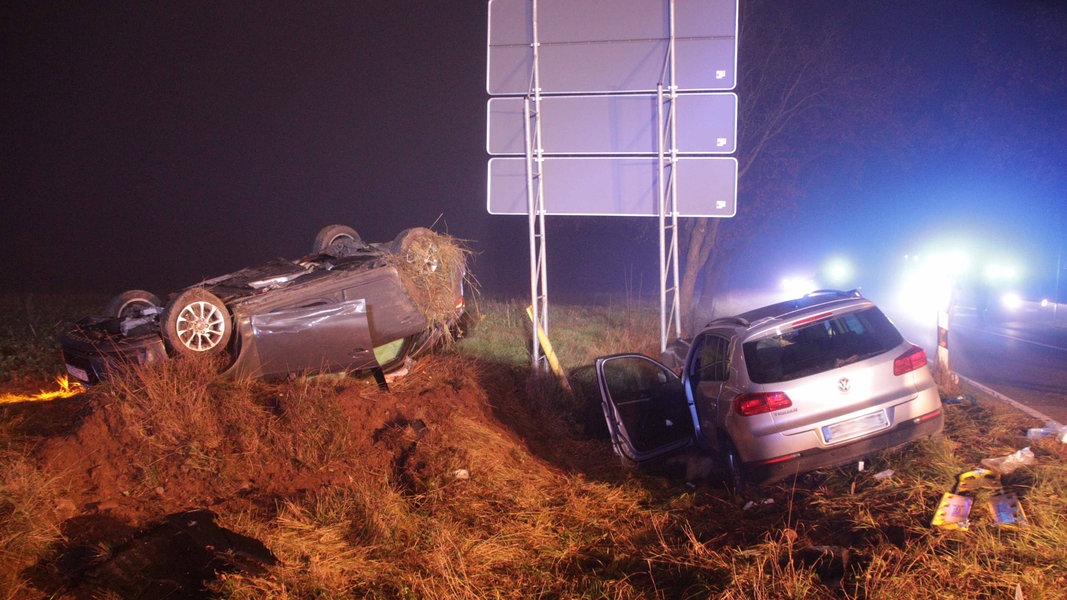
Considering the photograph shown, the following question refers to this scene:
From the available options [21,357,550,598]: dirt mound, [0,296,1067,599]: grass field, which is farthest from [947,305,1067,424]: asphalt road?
[21,357,550,598]: dirt mound

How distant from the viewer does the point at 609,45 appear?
982 centimetres

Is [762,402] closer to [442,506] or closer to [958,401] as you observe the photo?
[442,506]

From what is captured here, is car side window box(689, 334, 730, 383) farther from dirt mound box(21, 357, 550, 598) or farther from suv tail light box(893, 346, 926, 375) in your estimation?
dirt mound box(21, 357, 550, 598)

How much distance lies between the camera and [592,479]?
21.2 ft


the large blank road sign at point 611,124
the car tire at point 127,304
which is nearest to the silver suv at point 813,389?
the large blank road sign at point 611,124

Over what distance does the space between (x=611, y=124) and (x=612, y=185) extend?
0.84m

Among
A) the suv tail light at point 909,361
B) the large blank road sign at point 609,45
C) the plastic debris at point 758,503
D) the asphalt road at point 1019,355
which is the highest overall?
the large blank road sign at point 609,45

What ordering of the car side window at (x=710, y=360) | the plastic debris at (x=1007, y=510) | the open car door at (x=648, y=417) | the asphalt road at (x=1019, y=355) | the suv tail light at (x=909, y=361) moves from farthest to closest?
the asphalt road at (x=1019, y=355) → the open car door at (x=648, y=417) → the car side window at (x=710, y=360) → the suv tail light at (x=909, y=361) → the plastic debris at (x=1007, y=510)

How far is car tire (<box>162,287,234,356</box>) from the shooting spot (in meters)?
5.93

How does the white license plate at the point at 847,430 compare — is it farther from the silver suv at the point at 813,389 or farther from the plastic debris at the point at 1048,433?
the plastic debris at the point at 1048,433

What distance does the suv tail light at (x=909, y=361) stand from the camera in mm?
5625

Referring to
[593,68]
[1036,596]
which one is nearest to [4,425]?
[1036,596]

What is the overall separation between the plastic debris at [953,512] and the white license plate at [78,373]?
22.5ft

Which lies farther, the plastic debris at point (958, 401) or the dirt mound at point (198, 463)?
the plastic debris at point (958, 401)
